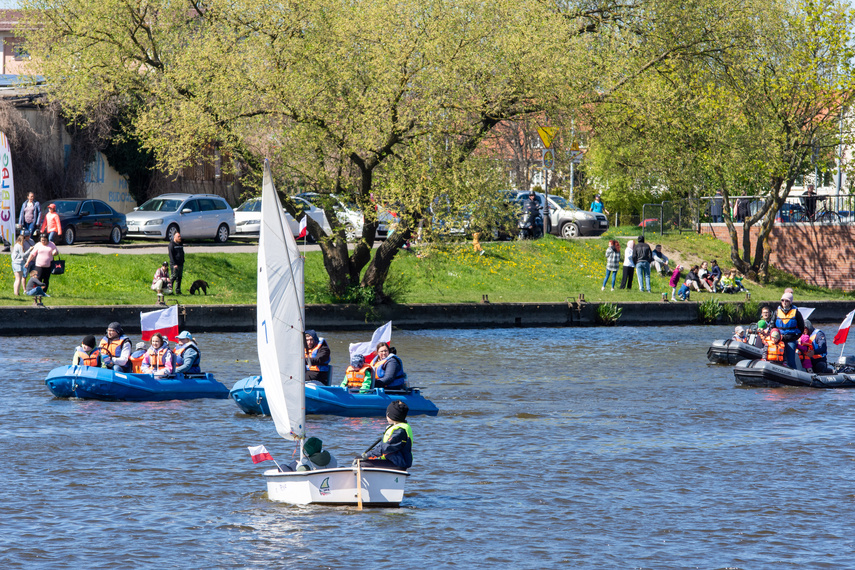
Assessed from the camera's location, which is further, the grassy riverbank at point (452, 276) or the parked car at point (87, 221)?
the parked car at point (87, 221)

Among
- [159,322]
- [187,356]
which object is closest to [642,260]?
[187,356]

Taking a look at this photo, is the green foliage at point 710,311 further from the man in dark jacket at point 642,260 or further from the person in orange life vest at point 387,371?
the person in orange life vest at point 387,371

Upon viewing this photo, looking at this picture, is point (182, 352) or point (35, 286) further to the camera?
point (35, 286)

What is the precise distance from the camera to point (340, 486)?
12797 millimetres

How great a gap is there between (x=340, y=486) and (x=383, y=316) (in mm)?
19099

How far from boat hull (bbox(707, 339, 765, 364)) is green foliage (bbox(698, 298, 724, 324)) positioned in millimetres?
8990

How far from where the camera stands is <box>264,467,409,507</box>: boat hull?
500 inches

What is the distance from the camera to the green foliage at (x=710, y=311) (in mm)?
35469

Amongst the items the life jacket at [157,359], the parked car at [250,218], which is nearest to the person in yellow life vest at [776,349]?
the life jacket at [157,359]

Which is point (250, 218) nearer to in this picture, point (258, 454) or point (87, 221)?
point (87, 221)

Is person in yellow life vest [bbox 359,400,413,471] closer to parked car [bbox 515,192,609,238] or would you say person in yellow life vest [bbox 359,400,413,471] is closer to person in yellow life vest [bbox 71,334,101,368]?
person in yellow life vest [bbox 71,334,101,368]

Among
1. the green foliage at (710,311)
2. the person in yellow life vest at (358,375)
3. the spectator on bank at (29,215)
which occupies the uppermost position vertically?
the spectator on bank at (29,215)

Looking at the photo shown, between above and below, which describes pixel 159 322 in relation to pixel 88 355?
above

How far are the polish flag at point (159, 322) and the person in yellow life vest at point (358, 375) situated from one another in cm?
334
